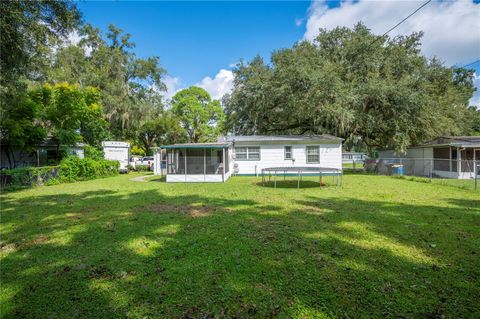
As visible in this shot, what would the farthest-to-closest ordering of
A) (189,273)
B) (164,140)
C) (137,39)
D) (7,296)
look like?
(164,140), (137,39), (189,273), (7,296)

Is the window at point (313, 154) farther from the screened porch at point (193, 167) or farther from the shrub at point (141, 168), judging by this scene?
the shrub at point (141, 168)

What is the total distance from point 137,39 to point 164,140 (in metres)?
13.5

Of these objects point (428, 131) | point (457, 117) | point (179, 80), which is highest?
point (179, 80)

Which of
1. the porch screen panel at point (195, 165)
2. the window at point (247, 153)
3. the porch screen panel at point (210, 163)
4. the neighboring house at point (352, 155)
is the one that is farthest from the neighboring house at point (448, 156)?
the neighboring house at point (352, 155)

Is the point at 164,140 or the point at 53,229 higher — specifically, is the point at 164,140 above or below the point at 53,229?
above

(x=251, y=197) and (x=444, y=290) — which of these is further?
(x=251, y=197)

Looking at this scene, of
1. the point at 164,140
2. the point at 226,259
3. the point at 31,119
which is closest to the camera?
the point at 226,259

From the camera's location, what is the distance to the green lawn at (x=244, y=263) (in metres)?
2.59

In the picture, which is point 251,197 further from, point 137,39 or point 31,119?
point 137,39

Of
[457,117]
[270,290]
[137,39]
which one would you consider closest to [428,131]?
[457,117]

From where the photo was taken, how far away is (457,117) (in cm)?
2108

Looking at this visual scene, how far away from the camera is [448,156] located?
16.8 m

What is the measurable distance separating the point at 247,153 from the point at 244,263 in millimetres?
13977

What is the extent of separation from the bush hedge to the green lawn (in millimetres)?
6394
